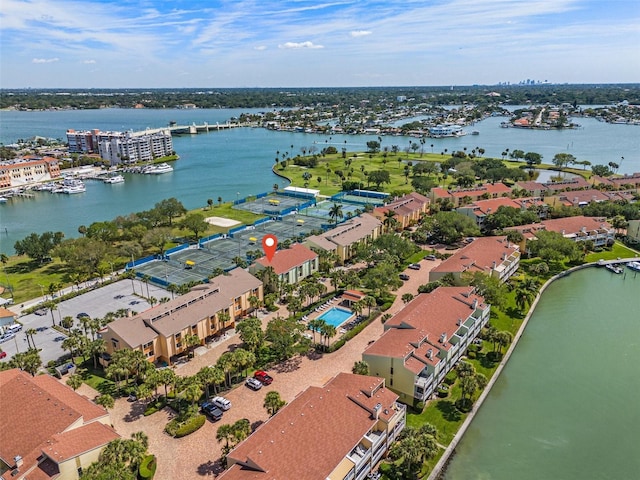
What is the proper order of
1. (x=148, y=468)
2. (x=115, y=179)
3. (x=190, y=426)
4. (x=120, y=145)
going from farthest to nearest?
(x=120, y=145)
(x=115, y=179)
(x=190, y=426)
(x=148, y=468)

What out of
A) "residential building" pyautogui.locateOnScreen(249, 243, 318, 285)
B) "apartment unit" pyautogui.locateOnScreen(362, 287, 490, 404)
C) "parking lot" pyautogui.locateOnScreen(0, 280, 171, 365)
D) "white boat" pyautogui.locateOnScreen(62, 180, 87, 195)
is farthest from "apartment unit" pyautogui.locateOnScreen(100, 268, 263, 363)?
"white boat" pyautogui.locateOnScreen(62, 180, 87, 195)

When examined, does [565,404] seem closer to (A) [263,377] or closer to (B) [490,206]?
(A) [263,377]

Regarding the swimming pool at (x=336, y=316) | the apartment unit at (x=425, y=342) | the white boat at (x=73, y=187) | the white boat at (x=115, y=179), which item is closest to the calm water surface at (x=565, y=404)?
the apartment unit at (x=425, y=342)

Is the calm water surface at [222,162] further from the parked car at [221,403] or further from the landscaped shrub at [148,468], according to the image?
the landscaped shrub at [148,468]

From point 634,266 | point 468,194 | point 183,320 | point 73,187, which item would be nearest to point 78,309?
point 183,320

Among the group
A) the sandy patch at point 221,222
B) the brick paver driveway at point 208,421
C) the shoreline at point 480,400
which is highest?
the sandy patch at point 221,222

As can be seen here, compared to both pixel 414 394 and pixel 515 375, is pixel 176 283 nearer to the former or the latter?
pixel 414 394
